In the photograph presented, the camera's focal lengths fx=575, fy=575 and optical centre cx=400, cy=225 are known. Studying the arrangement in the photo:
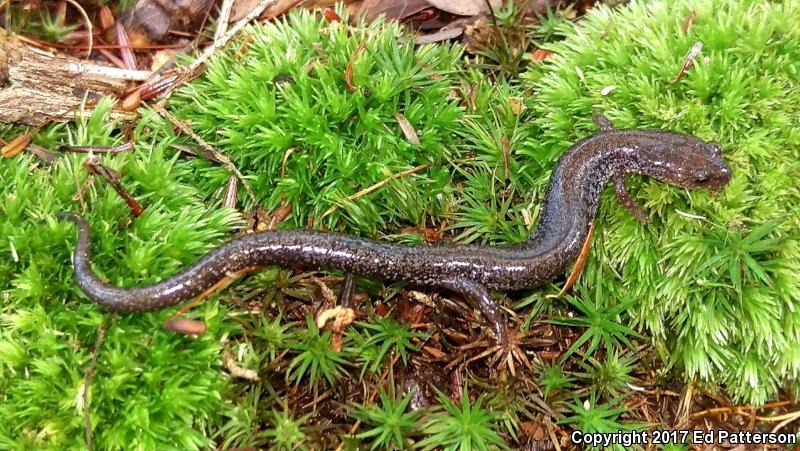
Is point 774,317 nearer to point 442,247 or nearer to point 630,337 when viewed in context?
point 630,337

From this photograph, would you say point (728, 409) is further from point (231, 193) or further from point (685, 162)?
point (231, 193)

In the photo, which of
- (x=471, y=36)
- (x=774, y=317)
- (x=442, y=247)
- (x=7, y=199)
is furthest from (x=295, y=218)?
(x=774, y=317)

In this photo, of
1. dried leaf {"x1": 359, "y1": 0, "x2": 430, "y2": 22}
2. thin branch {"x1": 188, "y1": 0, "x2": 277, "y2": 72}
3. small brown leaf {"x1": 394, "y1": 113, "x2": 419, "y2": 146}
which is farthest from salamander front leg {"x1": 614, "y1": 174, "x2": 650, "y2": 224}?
thin branch {"x1": 188, "y1": 0, "x2": 277, "y2": 72}

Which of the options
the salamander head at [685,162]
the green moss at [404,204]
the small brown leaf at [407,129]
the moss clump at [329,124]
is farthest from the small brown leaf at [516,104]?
the salamander head at [685,162]

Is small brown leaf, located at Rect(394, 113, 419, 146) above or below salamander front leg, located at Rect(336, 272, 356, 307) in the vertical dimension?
above

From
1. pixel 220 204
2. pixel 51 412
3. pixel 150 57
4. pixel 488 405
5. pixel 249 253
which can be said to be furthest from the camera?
pixel 150 57

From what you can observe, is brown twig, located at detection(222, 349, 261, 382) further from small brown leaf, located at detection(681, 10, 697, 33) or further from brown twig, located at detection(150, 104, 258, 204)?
small brown leaf, located at detection(681, 10, 697, 33)
